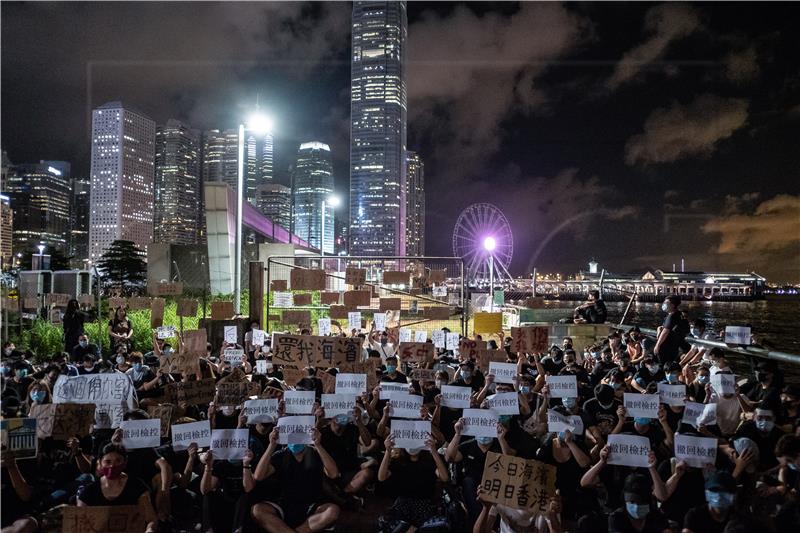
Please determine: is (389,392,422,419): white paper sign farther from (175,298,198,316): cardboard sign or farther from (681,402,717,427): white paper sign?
(175,298,198,316): cardboard sign

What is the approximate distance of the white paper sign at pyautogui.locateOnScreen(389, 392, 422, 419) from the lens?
5.70m

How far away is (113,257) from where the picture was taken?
59719 millimetres

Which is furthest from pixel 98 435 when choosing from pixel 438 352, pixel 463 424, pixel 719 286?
pixel 719 286

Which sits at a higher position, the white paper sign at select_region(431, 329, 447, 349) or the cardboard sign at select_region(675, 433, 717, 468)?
the white paper sign at select_region(431, 329, 447, 349)

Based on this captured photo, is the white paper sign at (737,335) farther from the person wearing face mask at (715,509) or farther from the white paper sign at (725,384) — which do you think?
the person wearing face mask at (715,509)

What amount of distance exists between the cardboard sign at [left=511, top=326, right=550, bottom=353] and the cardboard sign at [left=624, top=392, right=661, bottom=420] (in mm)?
3422

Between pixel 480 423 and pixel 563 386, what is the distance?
1247 millimetres

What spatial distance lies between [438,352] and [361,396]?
4001 mm

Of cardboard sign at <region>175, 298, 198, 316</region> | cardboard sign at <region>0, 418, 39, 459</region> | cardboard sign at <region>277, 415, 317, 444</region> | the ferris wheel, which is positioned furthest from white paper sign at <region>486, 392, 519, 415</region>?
the ferris wheel

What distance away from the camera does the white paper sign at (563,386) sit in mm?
5941

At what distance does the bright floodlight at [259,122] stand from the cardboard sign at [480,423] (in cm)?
938

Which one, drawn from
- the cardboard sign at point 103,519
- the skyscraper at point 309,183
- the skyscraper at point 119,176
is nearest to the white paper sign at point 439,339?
the cardboard sign at point 103,519

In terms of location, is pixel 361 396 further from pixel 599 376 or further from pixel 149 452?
pixel 599 376

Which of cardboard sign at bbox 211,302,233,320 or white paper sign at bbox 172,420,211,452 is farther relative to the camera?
cardboard sign at bbox 211,302,233,320
